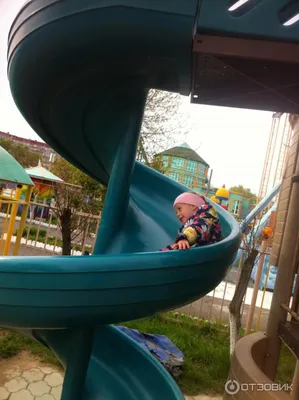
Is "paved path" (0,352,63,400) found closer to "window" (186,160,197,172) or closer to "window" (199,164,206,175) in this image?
"window" (186,160,197,172)

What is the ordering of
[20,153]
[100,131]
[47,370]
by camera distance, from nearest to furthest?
[100,131], [47,370], [20,153]

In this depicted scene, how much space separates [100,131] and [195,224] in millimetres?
927

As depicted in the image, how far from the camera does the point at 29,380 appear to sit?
9.27 feet

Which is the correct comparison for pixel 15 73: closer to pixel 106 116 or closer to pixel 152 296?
pixel 106 116

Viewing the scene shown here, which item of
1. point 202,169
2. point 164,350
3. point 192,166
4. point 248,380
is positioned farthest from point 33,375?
point 202,169

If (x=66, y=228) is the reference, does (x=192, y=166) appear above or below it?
above

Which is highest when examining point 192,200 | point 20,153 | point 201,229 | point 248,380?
point 20,153

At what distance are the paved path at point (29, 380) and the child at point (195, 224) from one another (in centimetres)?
187

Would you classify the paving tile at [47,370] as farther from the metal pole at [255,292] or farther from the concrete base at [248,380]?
the metal pole at [255,292]

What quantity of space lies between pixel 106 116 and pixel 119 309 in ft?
3.79

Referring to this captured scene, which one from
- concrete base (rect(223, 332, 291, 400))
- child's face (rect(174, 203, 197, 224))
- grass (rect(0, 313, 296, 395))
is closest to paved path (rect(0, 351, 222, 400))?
grass (rect(0, 313, 296, 395))

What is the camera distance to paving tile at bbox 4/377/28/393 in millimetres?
2664

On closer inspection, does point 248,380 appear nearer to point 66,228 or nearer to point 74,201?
point 66,228

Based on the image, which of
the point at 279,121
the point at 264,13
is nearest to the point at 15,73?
the point at 264,13
